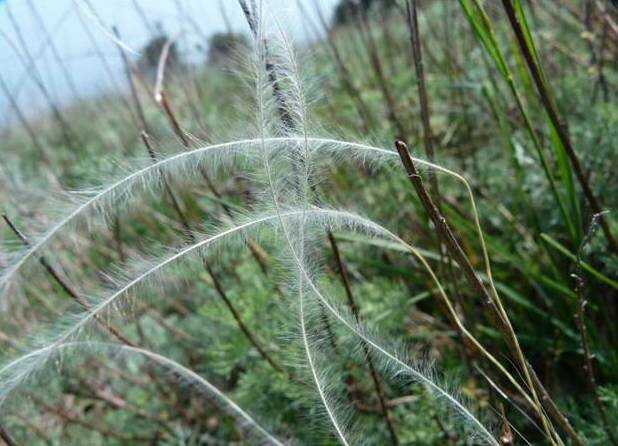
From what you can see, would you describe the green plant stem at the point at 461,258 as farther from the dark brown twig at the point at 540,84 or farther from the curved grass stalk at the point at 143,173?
the dark brown twig at the point at 540,84

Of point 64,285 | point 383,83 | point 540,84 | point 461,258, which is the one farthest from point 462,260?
point 383,83

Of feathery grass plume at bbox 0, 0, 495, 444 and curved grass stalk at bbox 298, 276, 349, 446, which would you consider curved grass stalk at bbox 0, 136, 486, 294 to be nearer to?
feathery grass plume at bbox 0, 0, 495, 444

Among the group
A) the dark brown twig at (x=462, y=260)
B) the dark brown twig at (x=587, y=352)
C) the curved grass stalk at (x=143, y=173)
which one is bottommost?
the dark brown twig at (x=587, y=352)

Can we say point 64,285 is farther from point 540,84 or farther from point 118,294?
point 540,84

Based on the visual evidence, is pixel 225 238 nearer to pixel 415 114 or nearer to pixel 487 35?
pixel 487 35

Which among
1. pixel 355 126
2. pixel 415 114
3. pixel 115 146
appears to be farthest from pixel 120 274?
pixel 115 146

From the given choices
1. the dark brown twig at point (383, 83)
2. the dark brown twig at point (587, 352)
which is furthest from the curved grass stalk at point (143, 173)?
the dark brown twig at point (383, 83)

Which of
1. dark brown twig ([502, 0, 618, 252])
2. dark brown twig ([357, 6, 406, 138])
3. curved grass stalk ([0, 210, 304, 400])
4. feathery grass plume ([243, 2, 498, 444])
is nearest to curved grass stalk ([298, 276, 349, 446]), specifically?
feathery grass plume ([243, 2, 498, 444])

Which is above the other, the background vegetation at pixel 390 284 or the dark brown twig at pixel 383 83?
the dark brown twig at pixel 383 83

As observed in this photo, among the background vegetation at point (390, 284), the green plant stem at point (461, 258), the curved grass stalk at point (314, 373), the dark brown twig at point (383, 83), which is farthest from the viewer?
the dark brown twig at point (383, 83)
